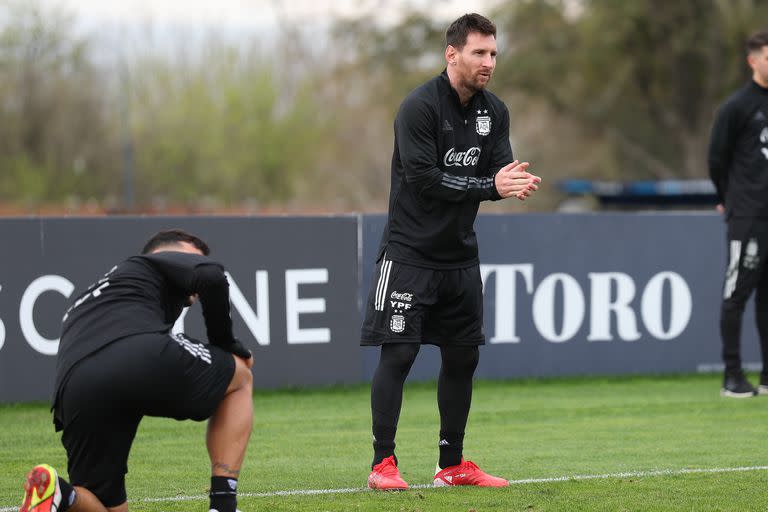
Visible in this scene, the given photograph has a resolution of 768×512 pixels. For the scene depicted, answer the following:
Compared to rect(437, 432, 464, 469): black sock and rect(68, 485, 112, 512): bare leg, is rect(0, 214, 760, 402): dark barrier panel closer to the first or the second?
rect(437, 432, 464, 469): black sock

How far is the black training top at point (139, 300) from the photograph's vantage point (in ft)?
15.4

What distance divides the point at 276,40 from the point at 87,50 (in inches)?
469

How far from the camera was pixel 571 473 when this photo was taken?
6488 millimetres

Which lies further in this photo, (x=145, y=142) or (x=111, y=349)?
(x=145, y=142)

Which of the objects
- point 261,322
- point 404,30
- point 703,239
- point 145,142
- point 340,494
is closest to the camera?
point 340,494

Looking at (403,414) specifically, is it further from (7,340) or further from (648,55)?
(648,55)

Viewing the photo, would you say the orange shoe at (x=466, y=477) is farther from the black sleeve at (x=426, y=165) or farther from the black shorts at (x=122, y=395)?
the black shorts at (x=122, y=395)

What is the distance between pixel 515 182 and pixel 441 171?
1.21ft

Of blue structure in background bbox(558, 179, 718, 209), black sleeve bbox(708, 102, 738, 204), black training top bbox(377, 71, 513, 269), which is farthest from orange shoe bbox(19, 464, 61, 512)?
blue structure in background bbox(558, 179, 718, 209)

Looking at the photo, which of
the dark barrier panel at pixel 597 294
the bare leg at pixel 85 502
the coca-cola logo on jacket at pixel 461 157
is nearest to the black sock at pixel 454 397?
the coca-cola logo on jacket at pixel 461 157

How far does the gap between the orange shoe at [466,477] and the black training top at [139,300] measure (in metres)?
1.67

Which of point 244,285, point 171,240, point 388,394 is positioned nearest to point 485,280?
point 244,285

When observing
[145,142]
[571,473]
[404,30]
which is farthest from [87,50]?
[571,473]

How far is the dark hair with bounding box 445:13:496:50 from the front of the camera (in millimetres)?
5902
